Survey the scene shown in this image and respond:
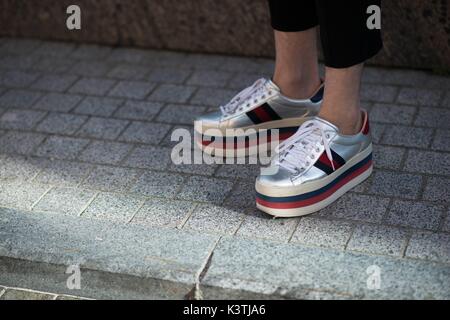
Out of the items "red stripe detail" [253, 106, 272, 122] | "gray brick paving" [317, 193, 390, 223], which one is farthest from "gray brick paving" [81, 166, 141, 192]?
"gray brick paving" [317, 193, 390, 223]

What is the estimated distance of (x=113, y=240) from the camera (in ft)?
9.43

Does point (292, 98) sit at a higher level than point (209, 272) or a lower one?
higher

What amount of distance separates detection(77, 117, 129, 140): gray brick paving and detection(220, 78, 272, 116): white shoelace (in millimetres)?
530

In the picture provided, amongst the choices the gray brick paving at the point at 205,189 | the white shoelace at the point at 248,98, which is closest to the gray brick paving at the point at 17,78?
the white shoelace at the point at 248,98

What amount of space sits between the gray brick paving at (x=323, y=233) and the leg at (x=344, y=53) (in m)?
0.37

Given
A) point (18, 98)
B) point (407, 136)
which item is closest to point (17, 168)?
point (18, 98)

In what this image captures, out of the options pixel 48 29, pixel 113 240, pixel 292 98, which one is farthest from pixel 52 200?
pixel 48 29

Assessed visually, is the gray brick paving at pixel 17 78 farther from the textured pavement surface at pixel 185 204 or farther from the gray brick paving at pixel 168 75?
the gray brick paving at pixel 168 75

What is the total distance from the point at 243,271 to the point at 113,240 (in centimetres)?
50

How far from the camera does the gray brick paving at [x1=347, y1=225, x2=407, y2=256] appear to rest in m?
2.74

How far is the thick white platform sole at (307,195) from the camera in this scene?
2.91 metres

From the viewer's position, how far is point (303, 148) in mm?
2990
